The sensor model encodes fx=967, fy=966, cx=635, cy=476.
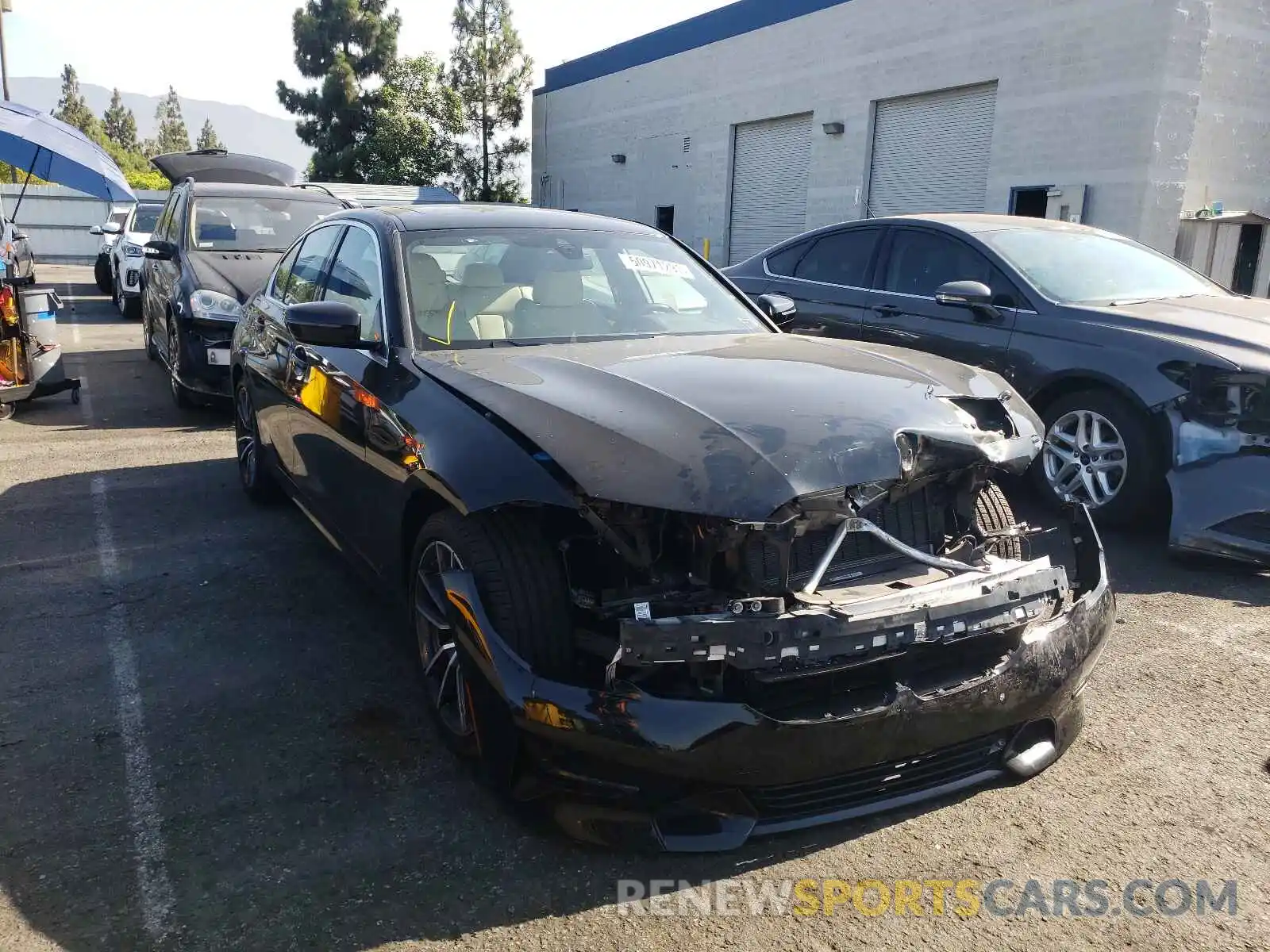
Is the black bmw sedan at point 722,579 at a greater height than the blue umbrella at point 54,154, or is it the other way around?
the blue umbrella at point 54,154

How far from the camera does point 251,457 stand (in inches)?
217

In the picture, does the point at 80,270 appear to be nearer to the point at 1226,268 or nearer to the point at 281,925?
the point at 1226,268

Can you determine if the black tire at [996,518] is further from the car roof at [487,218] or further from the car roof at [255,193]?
the car roof at [255,193]

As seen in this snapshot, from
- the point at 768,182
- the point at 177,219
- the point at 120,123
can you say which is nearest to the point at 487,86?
the point at 768,182

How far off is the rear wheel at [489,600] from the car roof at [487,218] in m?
1.59

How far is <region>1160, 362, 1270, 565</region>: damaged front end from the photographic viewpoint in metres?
4.42

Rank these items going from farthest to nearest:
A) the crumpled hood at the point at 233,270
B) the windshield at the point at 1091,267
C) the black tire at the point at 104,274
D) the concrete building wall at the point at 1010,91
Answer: the black tire at the point at 104,274, the concrete building wall at the point at 1010,91, the crumpled hood at the point at 233,270, the windshield at the point at 1091,267

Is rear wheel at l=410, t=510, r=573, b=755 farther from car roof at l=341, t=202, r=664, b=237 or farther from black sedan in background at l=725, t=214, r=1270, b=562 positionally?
black sedan in background at l=725, t=214, r=1270, b=562

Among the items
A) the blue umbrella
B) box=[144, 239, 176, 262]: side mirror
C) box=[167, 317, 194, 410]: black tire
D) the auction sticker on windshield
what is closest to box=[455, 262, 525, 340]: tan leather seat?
→ the auction sticker on windshield

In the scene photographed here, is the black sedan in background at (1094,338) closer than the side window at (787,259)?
Yes

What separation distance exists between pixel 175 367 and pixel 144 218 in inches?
372

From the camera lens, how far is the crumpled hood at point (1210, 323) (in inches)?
181

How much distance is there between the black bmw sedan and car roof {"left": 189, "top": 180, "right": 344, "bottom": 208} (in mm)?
6259

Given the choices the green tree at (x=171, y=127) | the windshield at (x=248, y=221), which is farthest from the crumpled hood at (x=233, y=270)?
the green tree at (x=171, y=127)
